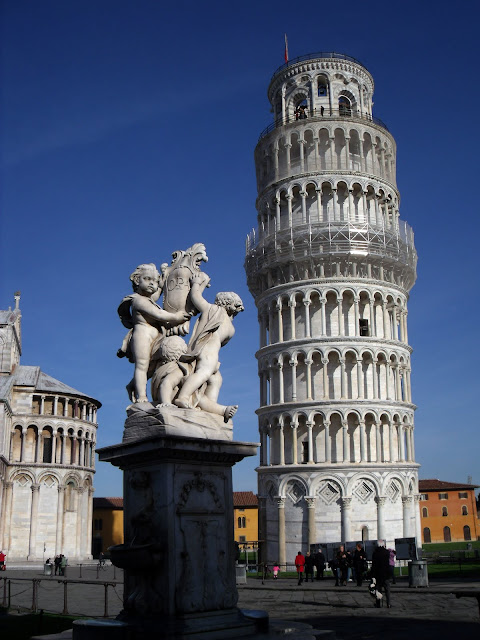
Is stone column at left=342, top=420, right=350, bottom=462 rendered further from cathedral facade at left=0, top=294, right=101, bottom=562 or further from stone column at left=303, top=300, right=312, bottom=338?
cathedral facade at left=0, top=294, right=101, bottom=562

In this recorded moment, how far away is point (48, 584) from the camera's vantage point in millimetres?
31344

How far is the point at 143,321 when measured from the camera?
9516mm

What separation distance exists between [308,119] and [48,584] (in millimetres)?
36248

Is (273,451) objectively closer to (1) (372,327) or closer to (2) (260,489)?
(2) (260,489)

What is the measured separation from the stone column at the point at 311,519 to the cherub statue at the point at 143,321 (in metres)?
38.5

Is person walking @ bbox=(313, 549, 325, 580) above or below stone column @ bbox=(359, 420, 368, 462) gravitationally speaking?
below

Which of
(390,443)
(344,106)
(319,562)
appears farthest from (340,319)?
(319,562)

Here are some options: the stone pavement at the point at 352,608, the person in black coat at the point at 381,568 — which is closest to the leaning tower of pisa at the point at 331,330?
the stone pavement at the point at 352,608

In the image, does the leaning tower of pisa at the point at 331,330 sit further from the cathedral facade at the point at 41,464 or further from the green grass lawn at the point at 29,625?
the green grass lawn at the point at 29,625

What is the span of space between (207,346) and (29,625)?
339 inches

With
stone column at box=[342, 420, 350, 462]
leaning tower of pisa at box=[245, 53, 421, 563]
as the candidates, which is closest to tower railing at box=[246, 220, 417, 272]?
leaning tower of pisa at box=[245, 53, 421, 563]

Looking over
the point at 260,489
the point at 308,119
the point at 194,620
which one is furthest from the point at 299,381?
the point at 194,620

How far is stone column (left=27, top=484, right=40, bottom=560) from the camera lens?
212ft

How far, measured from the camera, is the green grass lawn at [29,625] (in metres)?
12.9
